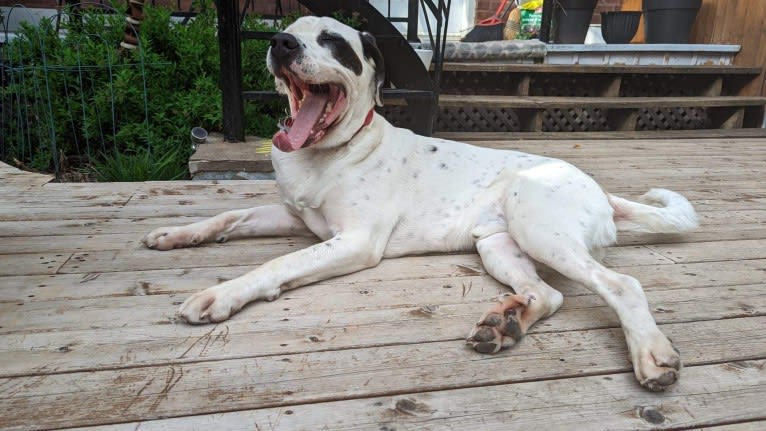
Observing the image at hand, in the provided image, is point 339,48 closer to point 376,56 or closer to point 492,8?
point 376,56

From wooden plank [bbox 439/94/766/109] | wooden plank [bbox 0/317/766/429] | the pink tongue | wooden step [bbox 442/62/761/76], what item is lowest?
wooden plank [bbox 0/317/766/429]

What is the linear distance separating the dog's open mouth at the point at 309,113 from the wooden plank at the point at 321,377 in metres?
0.83

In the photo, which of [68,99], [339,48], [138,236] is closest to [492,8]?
[68,99]

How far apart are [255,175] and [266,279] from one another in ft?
5.75

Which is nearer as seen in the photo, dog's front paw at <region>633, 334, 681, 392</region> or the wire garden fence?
dog's front paw at <region>633, 334, 681, 392</region>

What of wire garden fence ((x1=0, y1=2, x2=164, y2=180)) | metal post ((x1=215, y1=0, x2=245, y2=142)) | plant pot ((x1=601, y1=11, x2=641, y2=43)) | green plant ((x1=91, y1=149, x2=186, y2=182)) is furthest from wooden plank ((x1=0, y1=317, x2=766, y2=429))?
plant pot ((x1=601, y1=11, x2=641, y2=43))

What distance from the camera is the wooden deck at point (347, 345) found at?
51.3 inches

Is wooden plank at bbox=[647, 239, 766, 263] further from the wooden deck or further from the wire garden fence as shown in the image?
the wire garden fence

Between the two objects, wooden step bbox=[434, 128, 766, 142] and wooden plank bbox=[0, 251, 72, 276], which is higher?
wooden step bbox=[434, 128, 766, 142]

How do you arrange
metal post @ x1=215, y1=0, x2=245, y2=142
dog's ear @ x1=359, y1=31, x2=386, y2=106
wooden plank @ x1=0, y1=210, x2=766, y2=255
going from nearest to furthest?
dog's ear @ x1=359, y1=31, x2=386, y2=106, wooden plank @ x1=0, y1=210, x2=766, y2=255, metal post @ x1=215, y1=0, x2=245, y2=142

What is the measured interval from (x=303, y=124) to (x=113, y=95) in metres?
2.34

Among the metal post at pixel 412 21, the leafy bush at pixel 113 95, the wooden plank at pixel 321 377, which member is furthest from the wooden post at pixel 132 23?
the wooden plank at pixel 321 377

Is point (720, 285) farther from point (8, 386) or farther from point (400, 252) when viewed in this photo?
point (8, 386)

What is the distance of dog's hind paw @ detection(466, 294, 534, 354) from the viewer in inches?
61.6
